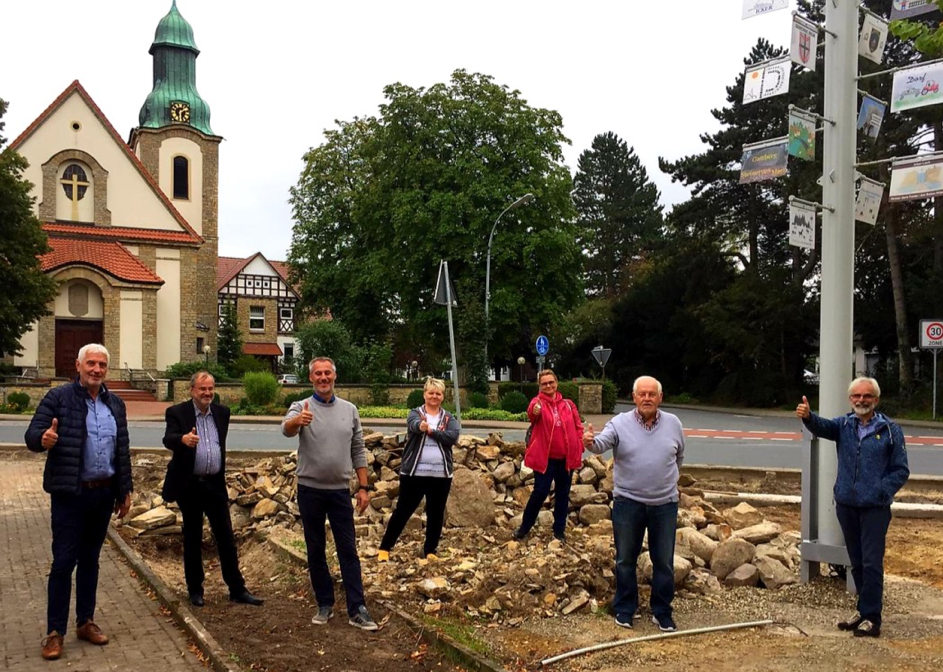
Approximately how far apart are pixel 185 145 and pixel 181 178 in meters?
1.82

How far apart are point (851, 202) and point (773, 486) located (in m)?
6.46

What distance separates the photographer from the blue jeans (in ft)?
20.5

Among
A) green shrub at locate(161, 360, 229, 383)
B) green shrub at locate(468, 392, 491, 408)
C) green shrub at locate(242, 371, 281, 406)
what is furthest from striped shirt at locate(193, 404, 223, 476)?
green shrub at locate(161, 360, 229, 383)

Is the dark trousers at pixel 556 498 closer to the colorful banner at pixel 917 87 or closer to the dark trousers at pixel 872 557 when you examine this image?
the dark trousers at pixel 872 557

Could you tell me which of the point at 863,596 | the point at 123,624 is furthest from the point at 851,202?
the point at 123,624

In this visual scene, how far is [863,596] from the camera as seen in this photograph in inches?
241

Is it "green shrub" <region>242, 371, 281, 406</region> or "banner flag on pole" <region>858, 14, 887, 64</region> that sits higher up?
"banner flag on pole" <region>858, 14, 887, 64</region>

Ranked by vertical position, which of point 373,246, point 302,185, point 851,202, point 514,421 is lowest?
point 514,421

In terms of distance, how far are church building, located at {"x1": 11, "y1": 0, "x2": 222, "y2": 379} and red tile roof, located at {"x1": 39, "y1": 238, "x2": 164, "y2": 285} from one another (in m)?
0.06

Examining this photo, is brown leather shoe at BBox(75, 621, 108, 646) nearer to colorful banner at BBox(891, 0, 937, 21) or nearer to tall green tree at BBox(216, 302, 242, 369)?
colorful banner at BBox(891, 0, 937, 21)

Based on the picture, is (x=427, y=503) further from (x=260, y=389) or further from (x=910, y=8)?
(x=260, y=389)

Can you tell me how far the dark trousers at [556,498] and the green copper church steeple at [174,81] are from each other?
45.8 metres

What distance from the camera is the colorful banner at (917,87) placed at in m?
7.41

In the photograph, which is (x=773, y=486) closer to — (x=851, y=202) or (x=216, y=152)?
(x=851, y=202)
